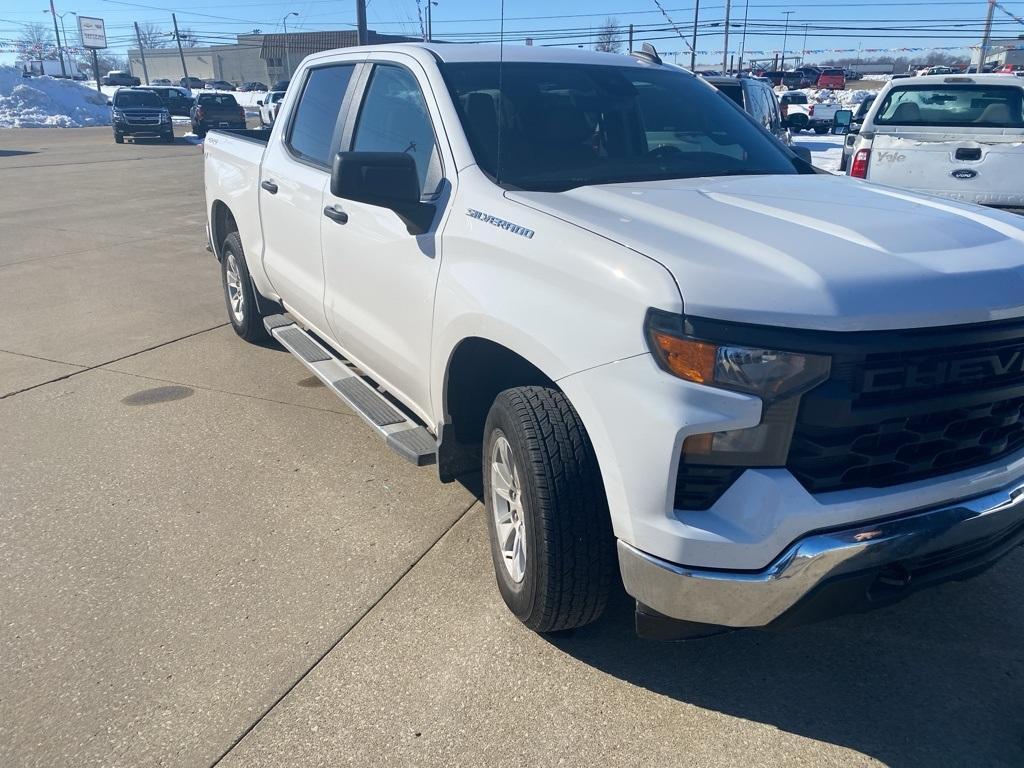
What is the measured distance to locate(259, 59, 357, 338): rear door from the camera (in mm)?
4309

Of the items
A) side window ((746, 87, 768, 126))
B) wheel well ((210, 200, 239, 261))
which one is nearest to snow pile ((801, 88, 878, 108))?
side window ((746, 87, 768, 126))

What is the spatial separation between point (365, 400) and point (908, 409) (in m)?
2.40

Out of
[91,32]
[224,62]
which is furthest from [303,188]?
[224,62]

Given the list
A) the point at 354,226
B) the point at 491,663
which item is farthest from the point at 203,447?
the point at 491,663

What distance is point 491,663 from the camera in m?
2.88

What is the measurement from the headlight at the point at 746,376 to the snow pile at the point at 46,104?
51.3 metres

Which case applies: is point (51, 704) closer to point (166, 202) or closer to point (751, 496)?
point (751, 496)

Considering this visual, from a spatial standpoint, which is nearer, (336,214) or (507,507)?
(507,507)

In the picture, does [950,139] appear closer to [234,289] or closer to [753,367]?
[234,289]

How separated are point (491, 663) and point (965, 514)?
1.52 m

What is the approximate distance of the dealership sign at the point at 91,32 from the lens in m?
87.1

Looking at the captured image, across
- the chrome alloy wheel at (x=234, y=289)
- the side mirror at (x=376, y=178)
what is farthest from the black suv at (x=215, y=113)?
the side mirror at (x=376, y=178)

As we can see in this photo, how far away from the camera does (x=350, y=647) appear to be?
2963mm

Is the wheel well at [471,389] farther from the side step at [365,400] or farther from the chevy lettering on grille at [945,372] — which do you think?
the chevy lettering on grille at [945,372]
